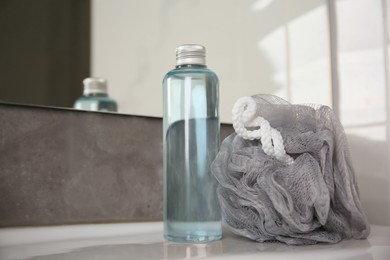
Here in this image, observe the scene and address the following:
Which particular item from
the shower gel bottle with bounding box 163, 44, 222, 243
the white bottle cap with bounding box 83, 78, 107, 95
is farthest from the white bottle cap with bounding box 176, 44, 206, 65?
the white bottle cap with bounding box 83, 78, 107, 95

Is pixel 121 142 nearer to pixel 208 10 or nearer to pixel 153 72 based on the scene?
pixel 153 72

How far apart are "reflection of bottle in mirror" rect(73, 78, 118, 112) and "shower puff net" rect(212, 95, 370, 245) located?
0.24 metres

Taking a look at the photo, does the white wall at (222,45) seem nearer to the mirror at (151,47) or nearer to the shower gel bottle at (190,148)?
the mirror at (151,47)

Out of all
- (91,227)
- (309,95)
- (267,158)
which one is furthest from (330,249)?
(309,95)

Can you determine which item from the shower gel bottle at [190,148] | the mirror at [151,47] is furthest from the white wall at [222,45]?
the shower gel bottle at [190,148]

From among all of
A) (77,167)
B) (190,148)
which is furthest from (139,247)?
(77,167)

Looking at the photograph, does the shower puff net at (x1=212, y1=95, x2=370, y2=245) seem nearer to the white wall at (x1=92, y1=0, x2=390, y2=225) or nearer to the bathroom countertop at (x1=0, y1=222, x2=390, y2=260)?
the bathroom countertop at (x1=0, y1=222, x2=390, y2=260)

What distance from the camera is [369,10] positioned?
0.75 m

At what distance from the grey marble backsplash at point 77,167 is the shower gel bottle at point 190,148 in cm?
19

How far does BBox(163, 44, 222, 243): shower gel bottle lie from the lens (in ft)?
1.68

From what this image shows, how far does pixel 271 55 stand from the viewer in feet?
2.86

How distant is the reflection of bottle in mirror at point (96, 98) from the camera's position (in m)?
0.67

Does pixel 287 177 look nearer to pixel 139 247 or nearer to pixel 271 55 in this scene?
pixel 139 247

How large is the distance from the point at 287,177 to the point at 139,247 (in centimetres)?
18
